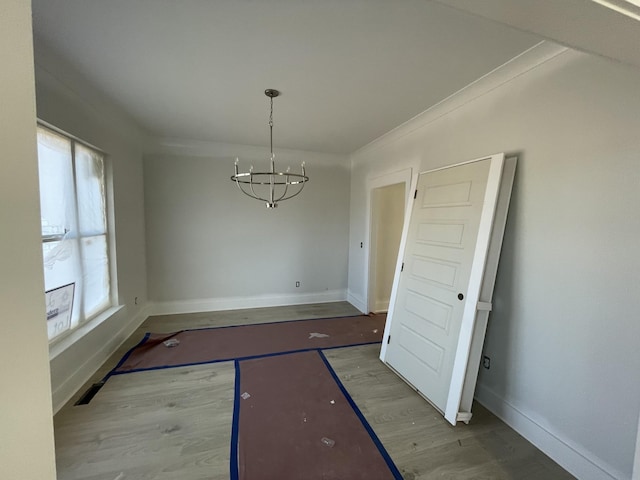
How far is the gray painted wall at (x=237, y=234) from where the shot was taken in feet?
13.4

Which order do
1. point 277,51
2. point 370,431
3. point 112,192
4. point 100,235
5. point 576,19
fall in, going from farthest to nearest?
point 112,192
point 100,235
point 370,431
point 277,51
point 576,19

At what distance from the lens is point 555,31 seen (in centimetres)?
96

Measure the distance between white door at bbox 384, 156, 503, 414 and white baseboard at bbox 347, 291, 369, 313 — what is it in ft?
4.95

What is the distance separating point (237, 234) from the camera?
14.4ft

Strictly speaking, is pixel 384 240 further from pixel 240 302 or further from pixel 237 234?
pixel 240 302

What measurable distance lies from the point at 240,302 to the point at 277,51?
3.63 meters

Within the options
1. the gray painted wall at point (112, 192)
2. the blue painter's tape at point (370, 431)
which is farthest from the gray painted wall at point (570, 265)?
the gray painted wall at point (112, 192)

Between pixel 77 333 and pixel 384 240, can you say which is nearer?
pixel 77 333

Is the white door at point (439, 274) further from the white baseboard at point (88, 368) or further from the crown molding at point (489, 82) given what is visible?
the white baseboard at point (88, 368)

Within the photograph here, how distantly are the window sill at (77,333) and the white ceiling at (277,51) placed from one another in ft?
7.17

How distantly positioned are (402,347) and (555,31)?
248 cm

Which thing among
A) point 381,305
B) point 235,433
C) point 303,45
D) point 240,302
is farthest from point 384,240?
point 235,433

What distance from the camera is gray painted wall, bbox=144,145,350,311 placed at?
409 centimetres

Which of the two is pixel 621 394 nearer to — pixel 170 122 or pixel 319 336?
pixel 319 336
